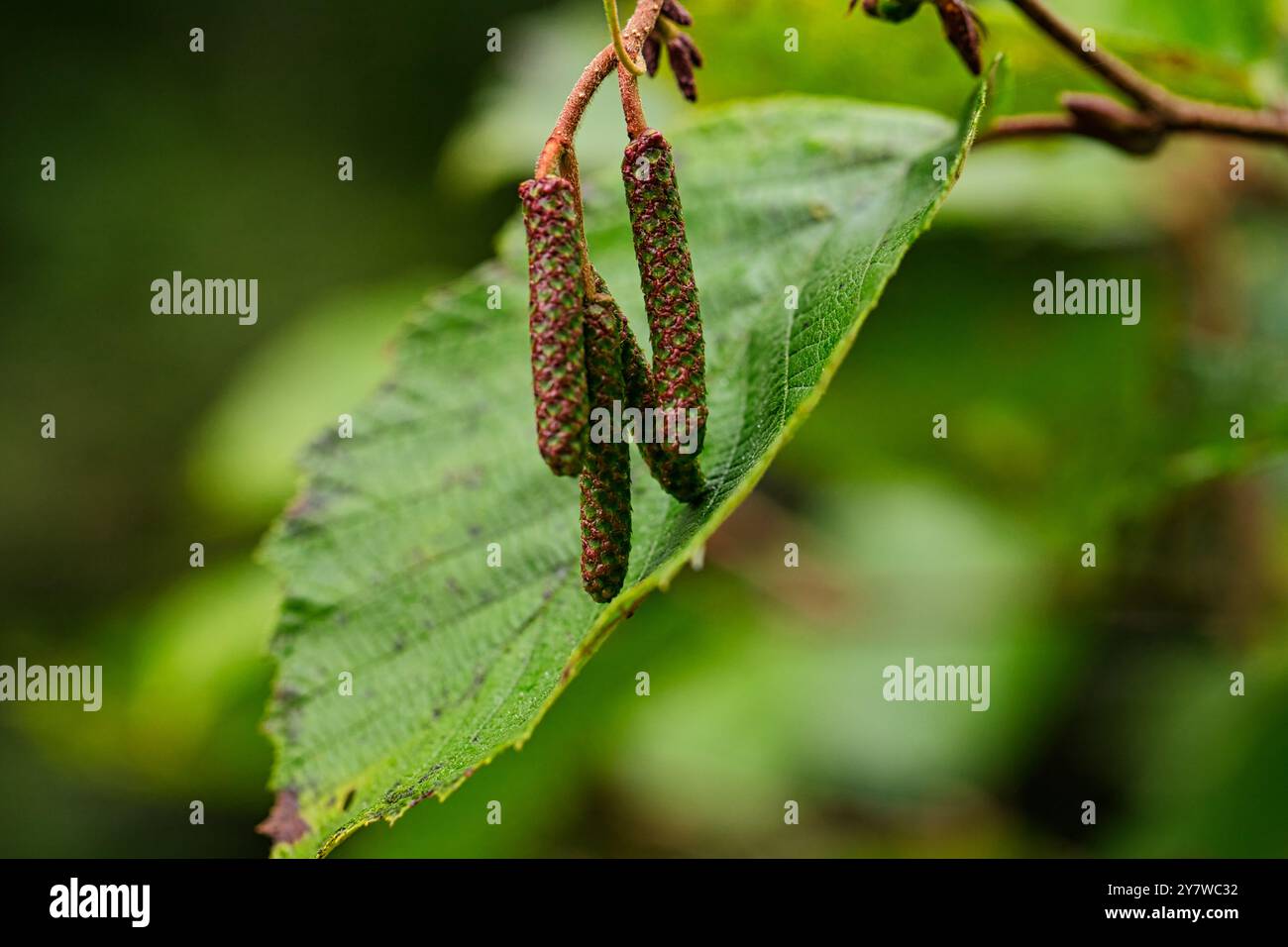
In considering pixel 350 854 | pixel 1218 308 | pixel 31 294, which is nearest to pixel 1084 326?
pixel 1218 308

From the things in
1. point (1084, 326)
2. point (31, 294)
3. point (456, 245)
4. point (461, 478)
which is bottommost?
point (461, 478)

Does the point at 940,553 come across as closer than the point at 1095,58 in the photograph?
No

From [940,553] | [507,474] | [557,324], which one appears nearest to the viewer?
[557,324]

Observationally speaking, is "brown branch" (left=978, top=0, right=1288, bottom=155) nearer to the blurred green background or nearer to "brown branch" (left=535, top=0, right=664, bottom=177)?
the blurred green background

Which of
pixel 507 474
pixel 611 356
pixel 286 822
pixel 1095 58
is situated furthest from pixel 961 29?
pixel 286 822

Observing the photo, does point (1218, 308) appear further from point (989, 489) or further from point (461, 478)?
point (461, 478)

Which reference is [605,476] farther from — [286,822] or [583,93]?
[286,822]
